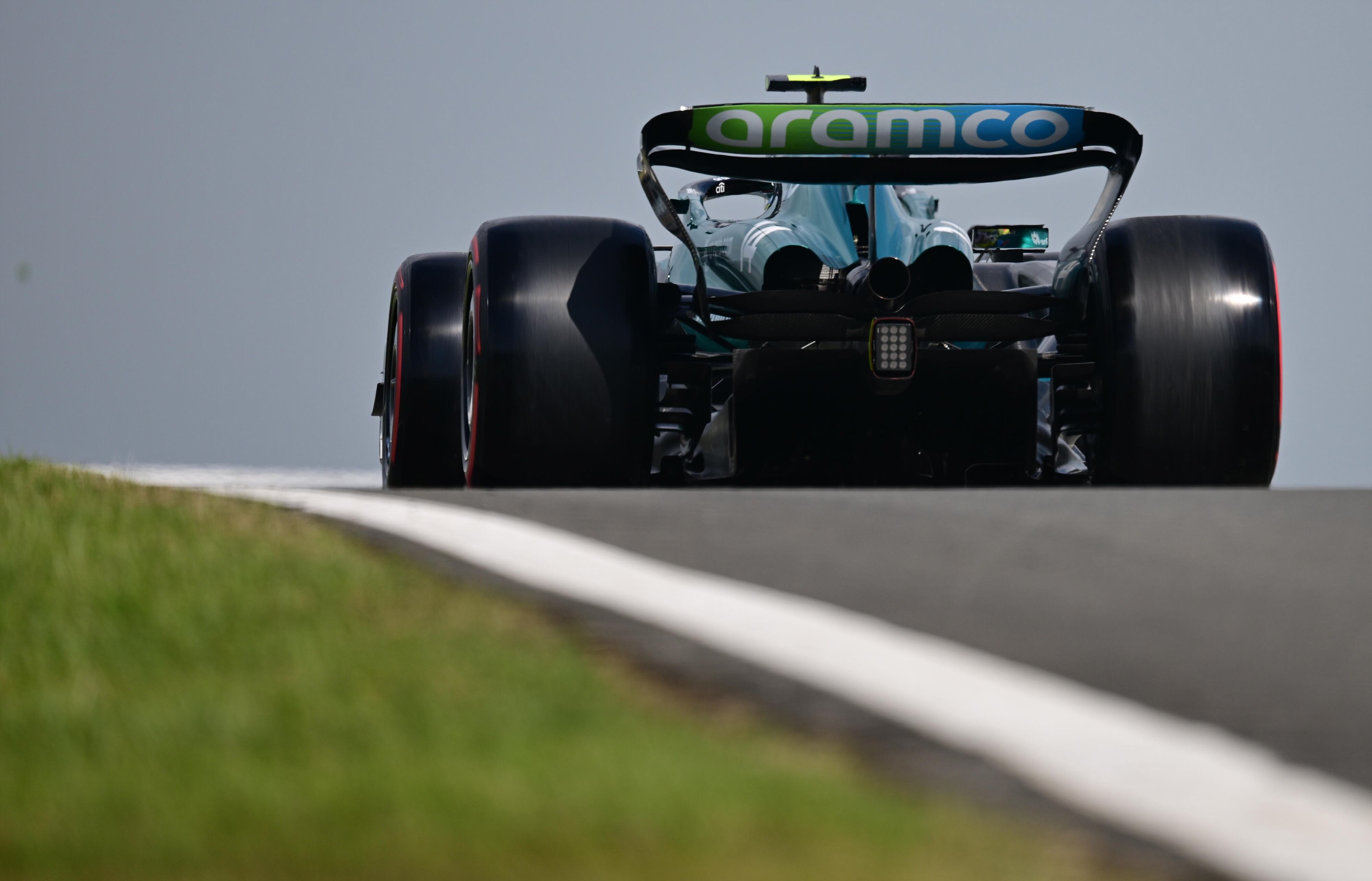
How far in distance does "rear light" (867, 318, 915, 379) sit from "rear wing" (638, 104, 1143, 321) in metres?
0.67

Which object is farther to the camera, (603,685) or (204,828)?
(603,685)

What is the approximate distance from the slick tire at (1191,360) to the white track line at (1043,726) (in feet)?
11.5

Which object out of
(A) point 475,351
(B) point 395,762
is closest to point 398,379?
(A) point 475,351

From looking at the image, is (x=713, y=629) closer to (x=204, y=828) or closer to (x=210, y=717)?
(x=210, y=717)

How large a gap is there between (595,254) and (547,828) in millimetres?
4906

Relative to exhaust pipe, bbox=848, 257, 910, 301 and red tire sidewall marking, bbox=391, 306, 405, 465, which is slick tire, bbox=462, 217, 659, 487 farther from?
red tire sidewall marking, bbox=391, 306, 405, 465

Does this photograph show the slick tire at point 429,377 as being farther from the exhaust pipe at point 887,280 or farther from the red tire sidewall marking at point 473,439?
the exhaust pipe at point 887,280

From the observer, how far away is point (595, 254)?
6.88 meters

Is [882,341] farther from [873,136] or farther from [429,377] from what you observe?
[429,377]

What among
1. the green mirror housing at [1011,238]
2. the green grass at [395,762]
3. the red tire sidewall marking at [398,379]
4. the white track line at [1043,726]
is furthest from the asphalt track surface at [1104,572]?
the green mirror housing at [1011,238]

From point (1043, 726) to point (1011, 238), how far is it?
8378 millimetres

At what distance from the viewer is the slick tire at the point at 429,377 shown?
836cm

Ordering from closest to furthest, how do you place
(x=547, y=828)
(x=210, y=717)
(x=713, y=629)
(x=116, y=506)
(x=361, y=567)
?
(x=547, y=828) → (x=210, y=717) → (x=713, y=629) → (x=361, y=567) → (x=116, y=506)

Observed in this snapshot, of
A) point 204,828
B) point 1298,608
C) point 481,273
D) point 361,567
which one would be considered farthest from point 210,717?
point 481,273
